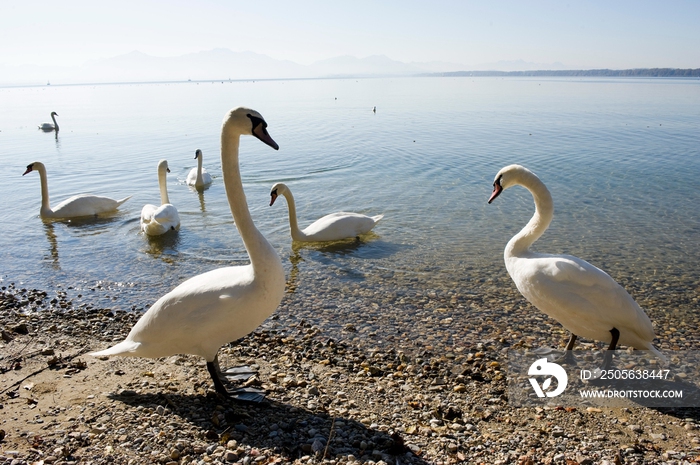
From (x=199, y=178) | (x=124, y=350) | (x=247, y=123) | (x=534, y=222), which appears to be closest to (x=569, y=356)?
(x=534, y=222)

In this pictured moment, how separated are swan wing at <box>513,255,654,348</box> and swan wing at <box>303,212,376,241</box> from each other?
Answer: 17.8 feet

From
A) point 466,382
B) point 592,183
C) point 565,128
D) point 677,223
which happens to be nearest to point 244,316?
point 466,382

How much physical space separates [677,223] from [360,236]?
260 inches

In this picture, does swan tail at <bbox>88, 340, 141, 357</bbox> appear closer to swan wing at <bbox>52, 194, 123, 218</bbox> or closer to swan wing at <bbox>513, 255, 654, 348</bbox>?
swan wing at <bbox>513, 255, 654, 348</bbox>

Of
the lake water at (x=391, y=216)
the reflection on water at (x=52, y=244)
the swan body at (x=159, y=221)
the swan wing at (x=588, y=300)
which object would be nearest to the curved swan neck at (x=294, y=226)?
the lake water at (x=391, y=216)

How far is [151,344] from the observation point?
4520 millimetres

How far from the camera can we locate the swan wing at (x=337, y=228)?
10.2 metres

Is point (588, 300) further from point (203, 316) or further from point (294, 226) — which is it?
point (294, 226)

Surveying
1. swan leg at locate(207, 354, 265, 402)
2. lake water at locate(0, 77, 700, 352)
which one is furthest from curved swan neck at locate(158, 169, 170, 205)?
swan leg at locate(207, 354, 265, 402)

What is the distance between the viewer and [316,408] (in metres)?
4.62

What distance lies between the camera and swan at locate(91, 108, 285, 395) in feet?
14.3

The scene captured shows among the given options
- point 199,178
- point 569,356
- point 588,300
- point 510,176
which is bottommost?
point 569,356

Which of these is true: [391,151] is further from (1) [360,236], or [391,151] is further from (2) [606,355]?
(2) [606,355]
